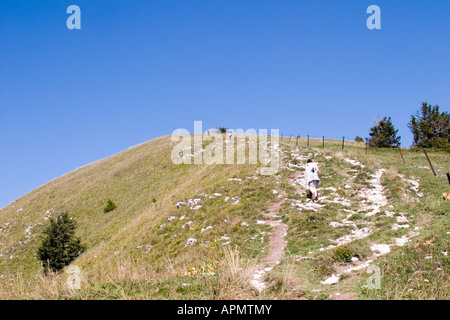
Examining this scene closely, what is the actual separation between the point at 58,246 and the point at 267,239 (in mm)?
20359

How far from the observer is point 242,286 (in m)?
6.78

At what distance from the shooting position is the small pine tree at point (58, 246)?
84.3 ft

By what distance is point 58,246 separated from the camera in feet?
86.2

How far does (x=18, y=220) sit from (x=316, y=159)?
39.5m

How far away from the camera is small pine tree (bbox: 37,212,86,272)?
84.3 ft

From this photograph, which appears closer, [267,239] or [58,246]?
[267,239]

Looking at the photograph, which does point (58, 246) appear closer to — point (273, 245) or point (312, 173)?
point (273, 245)

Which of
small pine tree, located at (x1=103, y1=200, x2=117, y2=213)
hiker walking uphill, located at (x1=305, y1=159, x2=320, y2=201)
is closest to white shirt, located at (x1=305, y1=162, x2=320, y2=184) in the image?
hiker walking uphill, located at (x1=305, y1=159, x2=320, y2=201)

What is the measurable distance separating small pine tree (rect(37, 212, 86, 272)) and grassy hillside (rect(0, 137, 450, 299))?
113 inches

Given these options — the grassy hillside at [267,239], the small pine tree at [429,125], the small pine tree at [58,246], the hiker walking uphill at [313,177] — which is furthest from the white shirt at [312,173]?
the small pine tree at [429,125]

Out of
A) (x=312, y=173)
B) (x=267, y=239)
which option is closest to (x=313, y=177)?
(x=312, y=173)

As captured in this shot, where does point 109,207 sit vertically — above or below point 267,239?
below

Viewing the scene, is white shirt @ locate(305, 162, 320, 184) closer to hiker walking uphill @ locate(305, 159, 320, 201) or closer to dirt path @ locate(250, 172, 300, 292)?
hiker walking uphill @ locate(305, 159, 320, 201)

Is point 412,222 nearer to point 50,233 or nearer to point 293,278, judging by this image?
point 293,278
